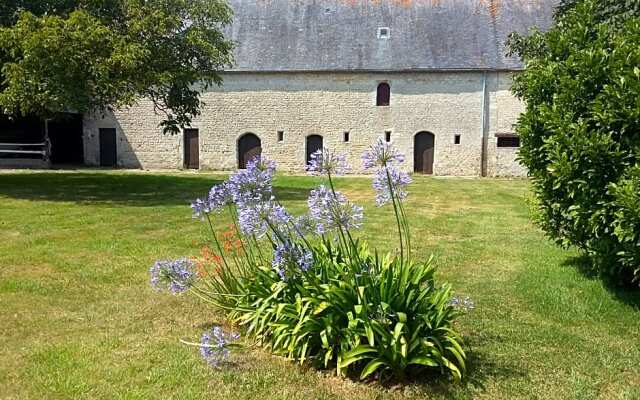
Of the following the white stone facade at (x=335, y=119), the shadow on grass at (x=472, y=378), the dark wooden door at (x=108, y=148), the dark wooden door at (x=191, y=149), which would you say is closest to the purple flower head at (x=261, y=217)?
the shadow on grass at (x=472, y=378)

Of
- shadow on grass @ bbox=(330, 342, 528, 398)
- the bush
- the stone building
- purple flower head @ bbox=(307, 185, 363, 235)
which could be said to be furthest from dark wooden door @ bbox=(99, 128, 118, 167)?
shadow on grass @ bbox=(330, 342, 528, 398)

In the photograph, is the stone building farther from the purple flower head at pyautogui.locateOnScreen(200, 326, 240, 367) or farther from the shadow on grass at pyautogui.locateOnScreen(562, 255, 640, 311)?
the purple flower head at pyautogui.locateOnScreen(200, 326, 240, 367)

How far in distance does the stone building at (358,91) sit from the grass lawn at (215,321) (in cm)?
1563

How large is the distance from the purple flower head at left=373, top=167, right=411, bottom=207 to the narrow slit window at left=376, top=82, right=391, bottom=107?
71.2 ft

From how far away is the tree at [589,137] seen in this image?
14.7 ft

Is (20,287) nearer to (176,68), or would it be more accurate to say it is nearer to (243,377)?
(243,377)

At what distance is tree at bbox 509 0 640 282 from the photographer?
4.49m

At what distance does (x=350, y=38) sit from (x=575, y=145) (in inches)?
864

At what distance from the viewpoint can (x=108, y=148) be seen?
27.2m

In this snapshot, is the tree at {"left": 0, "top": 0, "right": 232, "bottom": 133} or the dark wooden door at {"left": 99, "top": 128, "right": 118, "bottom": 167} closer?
the tree at {"left": 0, "top": 0, "right": 232, "bottom": 133}

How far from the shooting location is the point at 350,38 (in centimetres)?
2553

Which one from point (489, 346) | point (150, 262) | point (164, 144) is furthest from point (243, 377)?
point (164, 144)

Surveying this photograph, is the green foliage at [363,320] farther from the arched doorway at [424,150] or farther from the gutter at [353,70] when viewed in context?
the arched doorway at [424,150]

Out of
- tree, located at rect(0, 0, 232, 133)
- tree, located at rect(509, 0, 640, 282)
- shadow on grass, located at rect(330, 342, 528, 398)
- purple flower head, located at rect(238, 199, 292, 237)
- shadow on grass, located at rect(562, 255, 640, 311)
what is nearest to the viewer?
shadow on grass, located at rect(330, 342, 528, 398)
